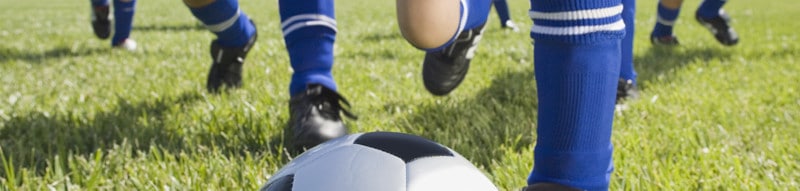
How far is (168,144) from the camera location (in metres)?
2.13

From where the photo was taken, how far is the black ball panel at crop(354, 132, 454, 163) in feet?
3.88

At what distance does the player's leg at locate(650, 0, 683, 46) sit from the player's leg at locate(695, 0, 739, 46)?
20 centimetres

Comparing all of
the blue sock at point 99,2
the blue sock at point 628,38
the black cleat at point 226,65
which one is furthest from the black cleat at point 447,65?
the blue sock at point 99,2

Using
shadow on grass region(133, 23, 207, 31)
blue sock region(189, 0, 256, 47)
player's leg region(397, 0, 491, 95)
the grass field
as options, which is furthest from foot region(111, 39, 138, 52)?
player's leg region(397, 0, 491, 95)

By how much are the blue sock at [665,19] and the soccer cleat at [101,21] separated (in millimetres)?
4419

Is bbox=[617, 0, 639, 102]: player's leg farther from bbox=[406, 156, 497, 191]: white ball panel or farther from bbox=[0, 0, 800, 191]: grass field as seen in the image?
bbox=[406, 156, 497, 191]: white ball panel

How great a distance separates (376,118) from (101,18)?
409cm

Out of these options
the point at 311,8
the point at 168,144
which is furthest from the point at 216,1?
the point at 168,144

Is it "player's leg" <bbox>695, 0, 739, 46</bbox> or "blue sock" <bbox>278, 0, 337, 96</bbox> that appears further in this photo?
"player's leg" <bbox>695, 0, 739, 46</bbox>

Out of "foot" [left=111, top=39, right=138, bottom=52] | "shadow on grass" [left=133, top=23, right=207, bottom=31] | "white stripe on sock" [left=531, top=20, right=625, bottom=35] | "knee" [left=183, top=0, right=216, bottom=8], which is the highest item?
"white stripe on sock" [left=531, top=20, right=625, bottom=35]

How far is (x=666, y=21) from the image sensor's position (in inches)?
206

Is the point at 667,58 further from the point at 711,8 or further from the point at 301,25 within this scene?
the point at 301,25

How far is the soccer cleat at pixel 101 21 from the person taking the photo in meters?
5.81

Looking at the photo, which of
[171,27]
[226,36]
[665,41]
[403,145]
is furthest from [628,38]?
[171,27]
